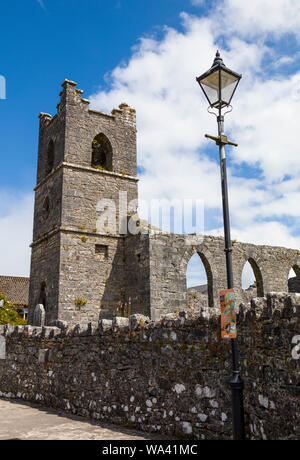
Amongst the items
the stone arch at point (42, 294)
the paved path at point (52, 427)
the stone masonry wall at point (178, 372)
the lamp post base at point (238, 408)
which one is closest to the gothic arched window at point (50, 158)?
the stone arch at point (42, 294)

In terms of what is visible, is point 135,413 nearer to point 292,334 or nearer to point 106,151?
point 292,334

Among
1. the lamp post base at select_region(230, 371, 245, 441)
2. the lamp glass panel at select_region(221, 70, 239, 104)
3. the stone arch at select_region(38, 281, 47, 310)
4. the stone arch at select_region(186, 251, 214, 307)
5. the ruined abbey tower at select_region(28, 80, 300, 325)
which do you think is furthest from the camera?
the stone arch at select_region(38, 281, 47, 310)

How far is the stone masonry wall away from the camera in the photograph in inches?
162

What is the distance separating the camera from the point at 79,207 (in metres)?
16.0

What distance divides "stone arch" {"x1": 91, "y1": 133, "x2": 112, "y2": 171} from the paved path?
11679 millimetres

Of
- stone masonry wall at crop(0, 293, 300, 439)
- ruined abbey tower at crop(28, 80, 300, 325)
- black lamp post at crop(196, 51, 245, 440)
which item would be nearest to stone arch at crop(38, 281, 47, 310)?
ruined abbey tower at crop(28, 80, 300, 325)

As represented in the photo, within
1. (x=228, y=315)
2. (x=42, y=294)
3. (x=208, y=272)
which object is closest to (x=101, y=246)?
(x=42, y=294)

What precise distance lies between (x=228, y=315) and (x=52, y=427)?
3503 mm

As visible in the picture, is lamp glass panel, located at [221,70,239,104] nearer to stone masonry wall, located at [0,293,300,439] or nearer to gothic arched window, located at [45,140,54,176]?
stone masonry wall, located at [0,293,300,439]

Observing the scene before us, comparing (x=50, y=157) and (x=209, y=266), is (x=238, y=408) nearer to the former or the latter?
(x=209, y=266)

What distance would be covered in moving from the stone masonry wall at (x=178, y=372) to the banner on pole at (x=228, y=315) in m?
0.24

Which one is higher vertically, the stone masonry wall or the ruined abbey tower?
the ruined abbey tower

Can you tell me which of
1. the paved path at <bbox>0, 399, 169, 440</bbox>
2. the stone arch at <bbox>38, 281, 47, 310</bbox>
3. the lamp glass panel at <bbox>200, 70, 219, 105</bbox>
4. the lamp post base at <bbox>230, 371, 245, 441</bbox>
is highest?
the lamp glass panel at <bbox>200, 70, 219, 105</bbox>

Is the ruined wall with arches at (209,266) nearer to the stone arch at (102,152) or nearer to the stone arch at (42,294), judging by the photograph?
the stone arch at (42,294)
